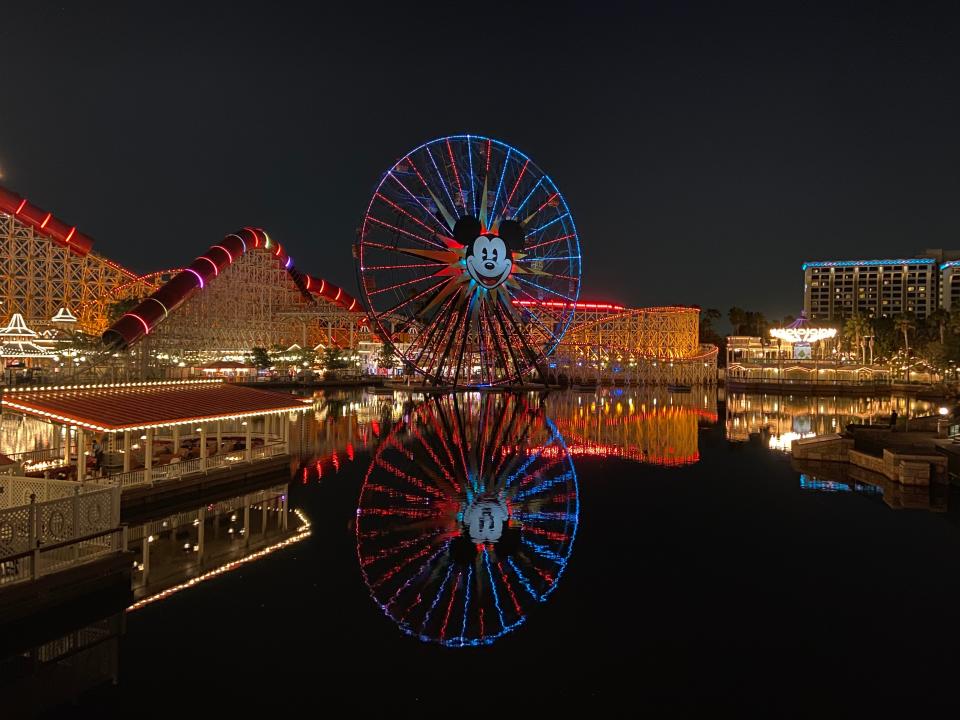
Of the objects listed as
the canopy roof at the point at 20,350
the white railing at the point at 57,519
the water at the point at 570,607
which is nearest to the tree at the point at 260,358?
the canopy roof at the point at 20,350

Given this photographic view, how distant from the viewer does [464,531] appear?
16828 mm

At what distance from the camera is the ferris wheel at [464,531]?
12070 millimetres

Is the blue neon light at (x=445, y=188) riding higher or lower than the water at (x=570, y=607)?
higher

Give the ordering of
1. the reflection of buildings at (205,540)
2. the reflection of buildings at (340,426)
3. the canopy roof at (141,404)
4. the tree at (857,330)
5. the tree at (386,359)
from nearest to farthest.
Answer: the reflection of buildings at (205,540) → the canopy roof at (141,404) → the reflection of buildings at (340,426) → the tree at (386,359) → the tree at (857,330)

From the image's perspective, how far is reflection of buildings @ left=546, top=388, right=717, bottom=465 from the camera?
2952 centimetres

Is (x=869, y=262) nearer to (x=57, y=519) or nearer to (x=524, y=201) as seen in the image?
(x=524, y=201)

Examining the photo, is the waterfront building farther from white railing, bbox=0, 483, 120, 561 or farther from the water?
white railing, bbox=0, 483, 120, 561

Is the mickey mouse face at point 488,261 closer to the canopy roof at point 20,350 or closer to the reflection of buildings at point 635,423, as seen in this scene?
the reflection of buildings at point 635,423

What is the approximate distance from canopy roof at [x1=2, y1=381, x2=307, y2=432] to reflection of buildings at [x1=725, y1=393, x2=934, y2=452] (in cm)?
2074

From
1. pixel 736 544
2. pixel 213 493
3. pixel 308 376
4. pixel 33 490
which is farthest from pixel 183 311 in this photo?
pixel 736 544

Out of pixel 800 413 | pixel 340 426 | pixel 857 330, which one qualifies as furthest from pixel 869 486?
pixel 857 330

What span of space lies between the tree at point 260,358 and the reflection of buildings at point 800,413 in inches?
1407

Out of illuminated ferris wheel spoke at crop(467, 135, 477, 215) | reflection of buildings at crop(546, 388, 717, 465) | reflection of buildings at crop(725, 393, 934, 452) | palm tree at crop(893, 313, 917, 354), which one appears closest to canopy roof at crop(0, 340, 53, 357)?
reflection of buildings at crop(546, 388, 717, 465)

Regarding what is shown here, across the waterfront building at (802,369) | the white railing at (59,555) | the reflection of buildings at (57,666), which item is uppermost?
the waterfront building at (802,369)
